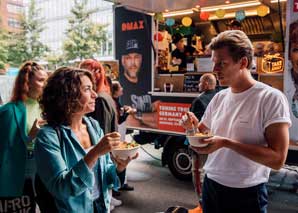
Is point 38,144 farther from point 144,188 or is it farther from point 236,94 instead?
point 144,188

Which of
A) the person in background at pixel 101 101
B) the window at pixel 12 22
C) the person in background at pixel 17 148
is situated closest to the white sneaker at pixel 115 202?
the person in background at pixel 101 101

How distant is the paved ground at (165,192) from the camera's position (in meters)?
4.11

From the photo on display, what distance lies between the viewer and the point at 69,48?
19.9m

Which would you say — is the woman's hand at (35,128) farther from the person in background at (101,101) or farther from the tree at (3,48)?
the tree at (3,48)

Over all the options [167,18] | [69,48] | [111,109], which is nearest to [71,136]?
[111,109]

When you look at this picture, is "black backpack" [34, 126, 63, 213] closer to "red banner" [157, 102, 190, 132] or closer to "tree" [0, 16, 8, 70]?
"red banner" [157, 102, 190, 132]

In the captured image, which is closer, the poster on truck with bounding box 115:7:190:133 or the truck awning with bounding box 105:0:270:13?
the truck awning with bounding box 105:0:270:13

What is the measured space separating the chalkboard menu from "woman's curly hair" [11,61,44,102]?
2.92m

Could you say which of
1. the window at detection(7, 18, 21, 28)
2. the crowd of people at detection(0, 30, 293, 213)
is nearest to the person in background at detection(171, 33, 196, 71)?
the crowd of people at detection(0, 30, 293, 213)

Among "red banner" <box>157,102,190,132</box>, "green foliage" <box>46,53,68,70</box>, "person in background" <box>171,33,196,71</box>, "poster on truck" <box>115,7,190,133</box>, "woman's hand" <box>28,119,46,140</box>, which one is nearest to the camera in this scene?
"woman's hand" <box>28,119,46,140</box>

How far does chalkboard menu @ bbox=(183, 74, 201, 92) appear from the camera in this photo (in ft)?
16.3

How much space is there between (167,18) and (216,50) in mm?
4210

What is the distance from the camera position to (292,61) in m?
4.01

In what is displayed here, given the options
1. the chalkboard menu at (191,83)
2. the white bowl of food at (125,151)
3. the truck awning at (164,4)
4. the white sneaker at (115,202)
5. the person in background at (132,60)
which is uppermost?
the truck awning at (164,4)
